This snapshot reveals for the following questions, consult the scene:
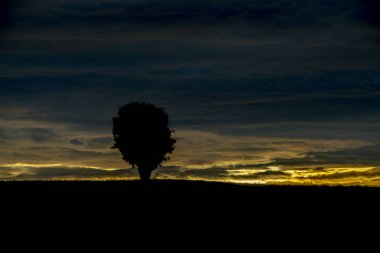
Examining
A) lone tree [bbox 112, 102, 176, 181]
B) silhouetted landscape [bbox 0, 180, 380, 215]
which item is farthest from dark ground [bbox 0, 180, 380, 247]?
lone tree [bbox 112, 102, 176, 181]

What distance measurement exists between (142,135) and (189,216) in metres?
41.1

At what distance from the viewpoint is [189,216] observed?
1191 inches

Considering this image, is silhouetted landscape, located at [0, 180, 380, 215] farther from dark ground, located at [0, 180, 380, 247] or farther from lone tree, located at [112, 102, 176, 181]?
lone tree, located at [112, 102, 176, 181]

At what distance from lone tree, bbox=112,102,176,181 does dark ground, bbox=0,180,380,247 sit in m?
25.7

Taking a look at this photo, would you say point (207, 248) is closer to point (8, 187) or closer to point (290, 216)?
point (290, 216)

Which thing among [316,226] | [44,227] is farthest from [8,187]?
[316,226]

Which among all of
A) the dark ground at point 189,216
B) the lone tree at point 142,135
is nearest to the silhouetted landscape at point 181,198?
the dark ground at point 189,216

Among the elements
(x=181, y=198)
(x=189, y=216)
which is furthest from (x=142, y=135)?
(x=189, y=216)

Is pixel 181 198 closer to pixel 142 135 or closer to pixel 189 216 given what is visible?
pixel 189 216

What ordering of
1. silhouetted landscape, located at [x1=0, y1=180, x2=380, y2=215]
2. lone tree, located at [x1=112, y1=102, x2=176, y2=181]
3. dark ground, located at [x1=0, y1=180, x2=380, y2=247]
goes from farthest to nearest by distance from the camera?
lone tree, located at [x1=112, y1=102, x2=176, y2=181], silhouetted landscape, located at [x1=0, y1=180, x2=380, y2=215], dark ground, located at [x1=0, y1=180, x2=380, y2=247]

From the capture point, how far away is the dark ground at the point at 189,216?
24.0 meters

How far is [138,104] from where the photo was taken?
71500 mm

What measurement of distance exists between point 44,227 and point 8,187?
2039 cm

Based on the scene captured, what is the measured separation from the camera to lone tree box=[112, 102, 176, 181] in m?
70.8
